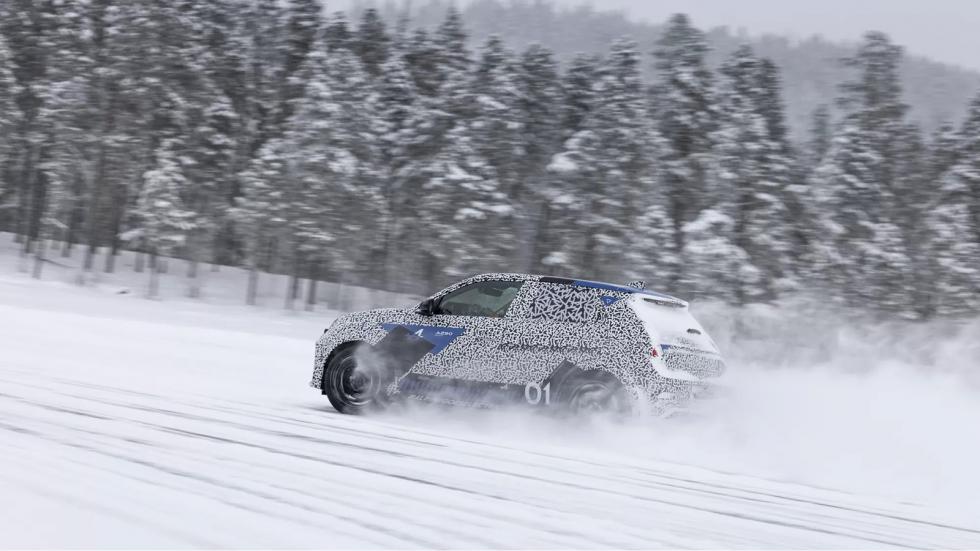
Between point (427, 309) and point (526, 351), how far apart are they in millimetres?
1488

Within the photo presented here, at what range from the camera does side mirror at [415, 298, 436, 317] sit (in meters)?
10.8

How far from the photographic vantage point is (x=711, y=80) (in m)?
45.6

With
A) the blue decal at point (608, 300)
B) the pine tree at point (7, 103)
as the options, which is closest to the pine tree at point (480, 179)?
the pine tree at point (7, 103)

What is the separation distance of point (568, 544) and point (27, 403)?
6.18 m

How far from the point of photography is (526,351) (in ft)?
32.3

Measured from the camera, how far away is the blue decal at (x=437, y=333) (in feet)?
34.1

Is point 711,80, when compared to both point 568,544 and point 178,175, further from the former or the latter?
point 568,544

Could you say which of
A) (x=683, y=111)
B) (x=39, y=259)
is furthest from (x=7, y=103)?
(x=683, y=111)

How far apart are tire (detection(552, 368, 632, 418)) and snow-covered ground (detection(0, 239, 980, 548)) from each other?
0.56ft

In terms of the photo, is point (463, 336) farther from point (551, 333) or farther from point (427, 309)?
point (551, 333)

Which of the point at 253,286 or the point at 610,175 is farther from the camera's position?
the point at 253,286

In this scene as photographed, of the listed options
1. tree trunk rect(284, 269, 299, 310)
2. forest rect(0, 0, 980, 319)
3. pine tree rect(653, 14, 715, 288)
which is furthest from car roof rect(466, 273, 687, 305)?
tree trunk rect(284, 269, 299, 310)

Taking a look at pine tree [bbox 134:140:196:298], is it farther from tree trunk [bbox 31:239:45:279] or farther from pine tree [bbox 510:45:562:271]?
pine tree [bbox 510:45:562:271]

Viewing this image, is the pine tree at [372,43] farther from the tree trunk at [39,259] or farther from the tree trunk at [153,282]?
the tree trunk at [39,259]
